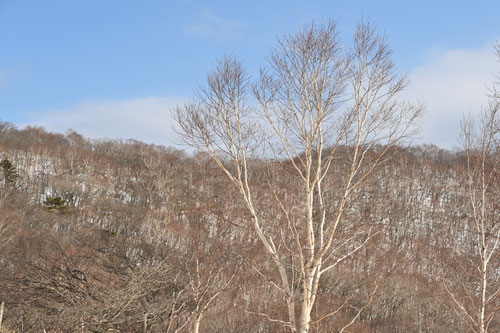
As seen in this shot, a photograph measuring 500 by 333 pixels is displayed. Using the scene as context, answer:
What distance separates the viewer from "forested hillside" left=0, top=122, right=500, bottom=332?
7.81 m

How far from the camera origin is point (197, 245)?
13.5m

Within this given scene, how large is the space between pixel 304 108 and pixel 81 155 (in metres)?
52.4

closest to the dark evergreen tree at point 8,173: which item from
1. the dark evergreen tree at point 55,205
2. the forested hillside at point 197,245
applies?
the forested hillside at point 197,245

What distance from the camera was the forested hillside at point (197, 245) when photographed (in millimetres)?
7812

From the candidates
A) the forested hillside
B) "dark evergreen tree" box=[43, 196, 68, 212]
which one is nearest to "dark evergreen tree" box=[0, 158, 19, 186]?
the forested hillside

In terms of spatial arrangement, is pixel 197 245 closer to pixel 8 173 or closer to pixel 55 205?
pixel 55 205

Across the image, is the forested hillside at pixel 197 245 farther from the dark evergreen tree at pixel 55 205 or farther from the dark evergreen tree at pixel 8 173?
the dark evergreen tree at pixel 8 173

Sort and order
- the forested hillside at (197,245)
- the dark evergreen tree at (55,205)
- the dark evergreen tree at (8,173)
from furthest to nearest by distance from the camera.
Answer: the dark evergreen tree at (8,173) → the dark evergreen tree at (55,205) → the forested hillside at (197,245)

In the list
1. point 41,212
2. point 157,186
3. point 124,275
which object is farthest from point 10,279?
point 157,186

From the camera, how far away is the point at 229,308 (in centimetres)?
1978

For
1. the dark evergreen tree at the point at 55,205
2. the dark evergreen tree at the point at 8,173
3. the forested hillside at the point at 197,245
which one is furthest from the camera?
the dark evergreen tree at the point at 8,173

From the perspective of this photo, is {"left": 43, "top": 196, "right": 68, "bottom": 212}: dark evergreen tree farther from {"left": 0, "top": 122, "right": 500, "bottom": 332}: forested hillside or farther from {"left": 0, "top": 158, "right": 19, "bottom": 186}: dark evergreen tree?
{"left": 0, "top": 158, "right": 19, "bottom": 186}: dark evergreen tree

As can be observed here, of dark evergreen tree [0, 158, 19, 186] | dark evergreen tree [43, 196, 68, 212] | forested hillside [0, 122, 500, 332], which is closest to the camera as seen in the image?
forested hillside [0, 122, 500, 332]

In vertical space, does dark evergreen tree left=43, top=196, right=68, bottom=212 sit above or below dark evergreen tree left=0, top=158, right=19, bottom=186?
below
